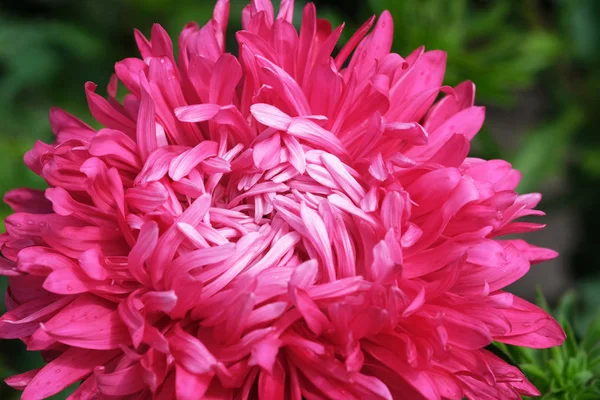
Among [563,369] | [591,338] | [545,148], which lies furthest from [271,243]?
[545,148]

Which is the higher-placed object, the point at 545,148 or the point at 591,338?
the point at 545,148

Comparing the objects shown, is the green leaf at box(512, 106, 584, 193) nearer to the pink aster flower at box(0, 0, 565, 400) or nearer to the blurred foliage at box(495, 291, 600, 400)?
the blurred foliage at box(495, 291, 600, 400)

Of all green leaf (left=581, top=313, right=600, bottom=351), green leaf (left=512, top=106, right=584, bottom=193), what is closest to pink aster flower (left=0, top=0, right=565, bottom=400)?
green leaf (left=581, top=313, right=600, bottom=351)

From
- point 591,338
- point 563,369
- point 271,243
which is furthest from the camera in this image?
point 591,338

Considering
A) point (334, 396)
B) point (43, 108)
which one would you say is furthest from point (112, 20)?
point (334, 396)

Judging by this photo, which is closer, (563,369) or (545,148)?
(563,369)

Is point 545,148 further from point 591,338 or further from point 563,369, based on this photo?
point 563,369

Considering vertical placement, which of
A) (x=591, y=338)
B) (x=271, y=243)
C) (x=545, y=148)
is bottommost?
(x=591, y=338)

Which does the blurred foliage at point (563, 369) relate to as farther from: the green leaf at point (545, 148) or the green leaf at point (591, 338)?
the green leaf at point (545, 148)

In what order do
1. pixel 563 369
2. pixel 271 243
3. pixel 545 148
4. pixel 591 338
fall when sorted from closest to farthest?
pixel 271 243, pixel 563 369, pixel 591 338, pixel 545 148

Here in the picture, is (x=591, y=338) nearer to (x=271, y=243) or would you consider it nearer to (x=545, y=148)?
(x=271, y=243)
